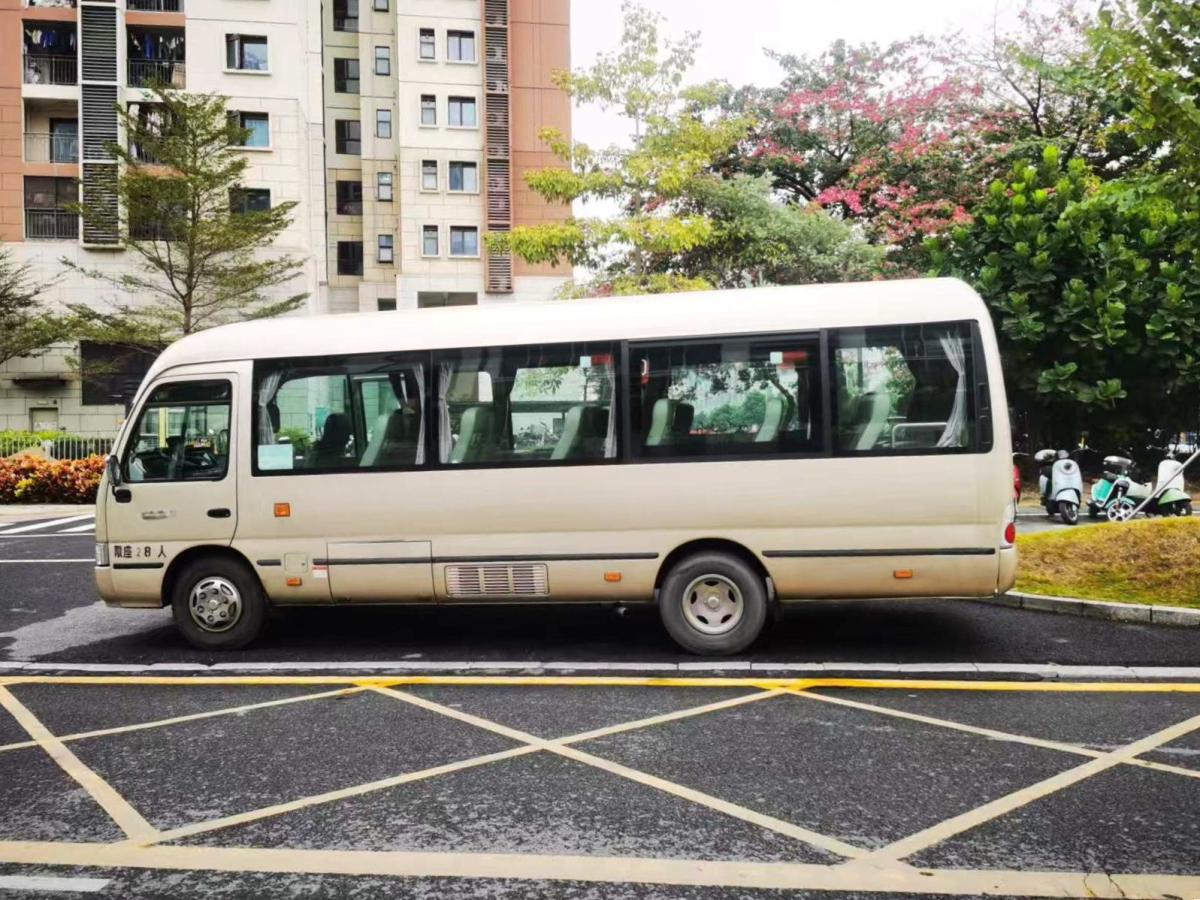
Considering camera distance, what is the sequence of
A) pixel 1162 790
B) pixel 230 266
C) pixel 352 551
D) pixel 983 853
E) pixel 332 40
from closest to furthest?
pixel 983 853 < pixel 1162 790 < pixel 352 551 < pixel 230 266 < pixel 332 40

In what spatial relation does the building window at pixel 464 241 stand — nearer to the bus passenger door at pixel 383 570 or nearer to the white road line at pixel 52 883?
the bus passenger door at pixel 383 570

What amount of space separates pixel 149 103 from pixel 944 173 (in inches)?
912

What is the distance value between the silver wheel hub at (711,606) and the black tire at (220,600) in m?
3.24

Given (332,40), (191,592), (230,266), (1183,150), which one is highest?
(332,40)

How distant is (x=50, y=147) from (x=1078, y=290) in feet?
100

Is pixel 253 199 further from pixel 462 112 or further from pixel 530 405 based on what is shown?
pixel 530 405

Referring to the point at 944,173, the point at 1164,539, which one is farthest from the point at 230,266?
the point at 1164,539

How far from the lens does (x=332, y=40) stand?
40.0 metres

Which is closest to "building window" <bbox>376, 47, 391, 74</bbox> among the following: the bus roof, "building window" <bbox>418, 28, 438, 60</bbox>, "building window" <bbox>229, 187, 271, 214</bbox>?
"building window" <bbox>418, 28, 438, 60</bbox>

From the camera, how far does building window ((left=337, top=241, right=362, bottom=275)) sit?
40.1 metres

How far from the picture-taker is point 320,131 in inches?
1452

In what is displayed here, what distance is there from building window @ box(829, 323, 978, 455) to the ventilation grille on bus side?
2299 millimetres

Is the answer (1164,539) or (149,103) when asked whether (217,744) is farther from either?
(149,103)

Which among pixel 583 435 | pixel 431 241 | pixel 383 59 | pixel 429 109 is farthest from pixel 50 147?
pixel 583 435
